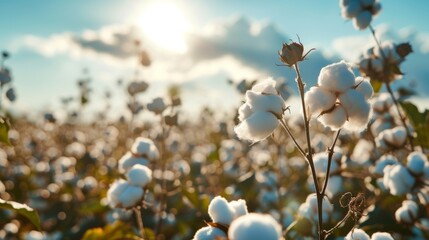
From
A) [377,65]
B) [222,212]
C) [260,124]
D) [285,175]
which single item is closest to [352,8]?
[377,65]

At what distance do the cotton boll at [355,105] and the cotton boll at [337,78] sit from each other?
0.08ft

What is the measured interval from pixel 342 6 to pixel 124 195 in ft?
6.04

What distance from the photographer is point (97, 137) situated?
13.9m

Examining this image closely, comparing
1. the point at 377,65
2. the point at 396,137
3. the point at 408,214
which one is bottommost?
the point at 408,214

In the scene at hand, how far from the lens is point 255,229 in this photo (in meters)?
0.96

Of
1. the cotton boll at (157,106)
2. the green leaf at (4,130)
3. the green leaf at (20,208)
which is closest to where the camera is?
the green leaf at (20,208)

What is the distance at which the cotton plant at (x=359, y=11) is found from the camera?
281 cm

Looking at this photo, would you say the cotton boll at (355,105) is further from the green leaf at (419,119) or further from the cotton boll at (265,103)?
the green leaf at (419,119)

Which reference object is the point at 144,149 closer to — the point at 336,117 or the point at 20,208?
the point at 20,208

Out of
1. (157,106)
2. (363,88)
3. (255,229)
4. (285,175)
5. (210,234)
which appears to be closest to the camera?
(255,229)

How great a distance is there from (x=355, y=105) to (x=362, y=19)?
1.62 metres

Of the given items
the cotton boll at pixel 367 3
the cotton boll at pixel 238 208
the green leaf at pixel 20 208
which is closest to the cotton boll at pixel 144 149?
the green leaf at pixel 20 208

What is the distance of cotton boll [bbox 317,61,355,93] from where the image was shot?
140cm

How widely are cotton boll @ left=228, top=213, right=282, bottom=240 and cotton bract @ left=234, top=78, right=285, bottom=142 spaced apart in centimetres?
45
